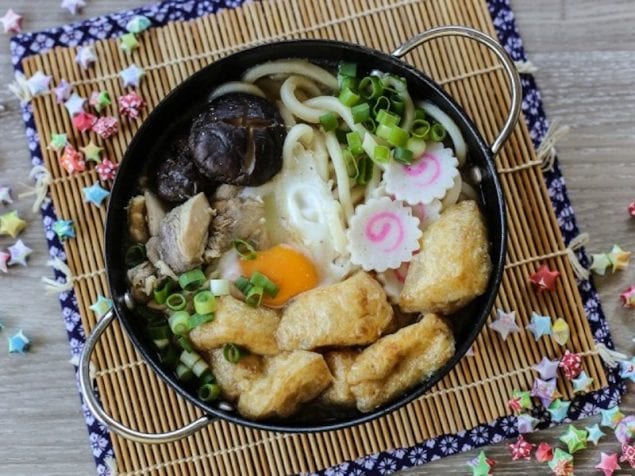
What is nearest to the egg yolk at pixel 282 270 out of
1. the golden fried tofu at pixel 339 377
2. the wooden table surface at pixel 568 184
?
the golden fried tofu at pixel 339 377

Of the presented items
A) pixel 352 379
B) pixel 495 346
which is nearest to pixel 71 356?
pixel 352 379

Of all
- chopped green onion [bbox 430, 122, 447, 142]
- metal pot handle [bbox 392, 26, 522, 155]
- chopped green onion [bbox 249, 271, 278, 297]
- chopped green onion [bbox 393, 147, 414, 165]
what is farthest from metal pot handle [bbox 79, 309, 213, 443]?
metal pot handle [bbox 392, 26, 522, 155]

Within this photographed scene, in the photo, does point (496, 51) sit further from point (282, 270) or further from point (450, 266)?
point (282, 270)

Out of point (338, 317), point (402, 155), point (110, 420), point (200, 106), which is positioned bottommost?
point (110, 420)

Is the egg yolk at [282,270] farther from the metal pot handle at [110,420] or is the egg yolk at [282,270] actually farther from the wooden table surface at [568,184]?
the wooden table surface at [568,184]

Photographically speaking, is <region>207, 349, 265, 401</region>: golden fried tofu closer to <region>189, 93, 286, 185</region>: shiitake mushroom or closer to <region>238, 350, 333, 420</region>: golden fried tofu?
<region>238, 350, 333, 420</region>: golden fried tofu

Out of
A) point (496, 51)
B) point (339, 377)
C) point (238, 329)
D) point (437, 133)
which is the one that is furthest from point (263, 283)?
point (496, 51)

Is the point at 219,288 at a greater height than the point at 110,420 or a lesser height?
greater
